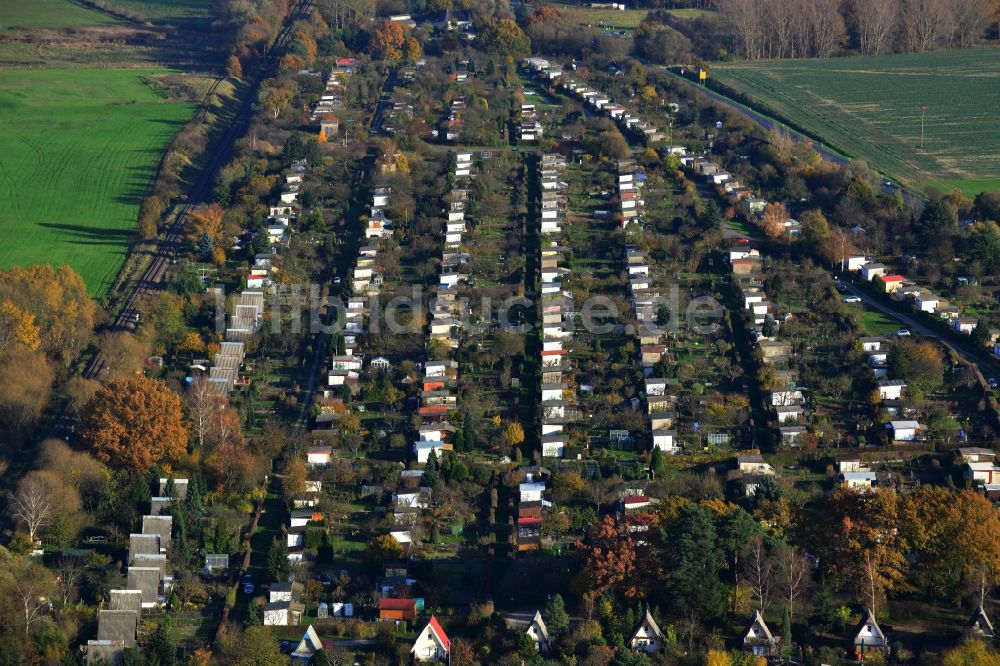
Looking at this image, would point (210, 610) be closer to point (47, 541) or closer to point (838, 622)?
point (47, 541)

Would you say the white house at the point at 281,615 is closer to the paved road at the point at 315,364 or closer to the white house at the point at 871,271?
the paved road at the point at 315,364

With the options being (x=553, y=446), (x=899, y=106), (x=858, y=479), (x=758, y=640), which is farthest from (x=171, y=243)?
(x=899, y=106)

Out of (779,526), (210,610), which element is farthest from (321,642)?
(779,526)

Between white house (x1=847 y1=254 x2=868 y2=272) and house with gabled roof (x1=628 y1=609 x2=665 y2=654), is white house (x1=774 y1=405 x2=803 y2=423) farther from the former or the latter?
house with gabled roof (x1=628 y1=609 x2=665 y2=654)

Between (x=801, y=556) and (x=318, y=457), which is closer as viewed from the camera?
(x=801, y=556)

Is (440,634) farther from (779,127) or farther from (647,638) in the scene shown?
(779,127)

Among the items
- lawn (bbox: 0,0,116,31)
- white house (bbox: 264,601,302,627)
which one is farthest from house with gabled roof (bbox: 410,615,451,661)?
lawn (bbox: 0,0,116,31)
